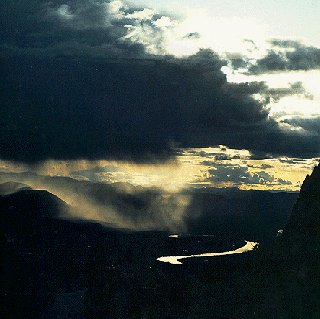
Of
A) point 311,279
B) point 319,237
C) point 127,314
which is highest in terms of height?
point 319,237

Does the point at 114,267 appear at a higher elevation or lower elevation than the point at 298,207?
lower

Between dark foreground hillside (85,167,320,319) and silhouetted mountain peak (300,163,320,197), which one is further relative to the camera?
silhouetted mountain peak (300,163,320,197)

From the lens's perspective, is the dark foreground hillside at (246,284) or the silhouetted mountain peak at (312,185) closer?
the dark foreground hillside at (246,284)

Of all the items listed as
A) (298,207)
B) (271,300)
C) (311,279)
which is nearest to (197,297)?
(271,300)

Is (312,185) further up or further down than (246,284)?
further up

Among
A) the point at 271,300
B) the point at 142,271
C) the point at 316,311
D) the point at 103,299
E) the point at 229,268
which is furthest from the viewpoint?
the point at 103,299

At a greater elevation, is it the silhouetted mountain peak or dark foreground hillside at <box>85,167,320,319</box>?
the silhouetted mountain peak

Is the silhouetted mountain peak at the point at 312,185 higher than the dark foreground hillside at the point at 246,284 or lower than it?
higher

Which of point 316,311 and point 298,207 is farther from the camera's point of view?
point 298,207

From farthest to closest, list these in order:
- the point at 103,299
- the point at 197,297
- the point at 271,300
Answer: the point at 103,299 → the point at 197,297 → the point at 271,300

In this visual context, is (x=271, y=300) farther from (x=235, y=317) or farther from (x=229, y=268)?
(x=229, y=268)

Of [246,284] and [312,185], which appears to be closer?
[246,284]
